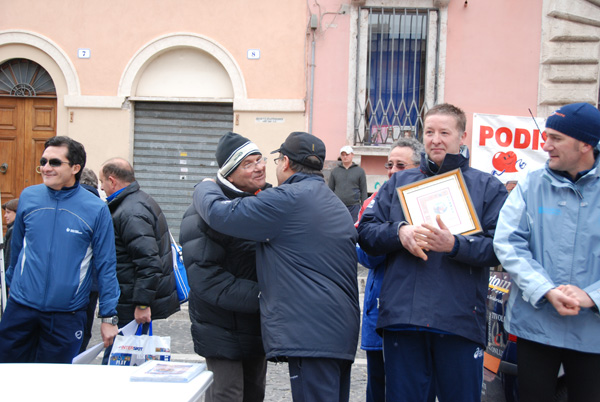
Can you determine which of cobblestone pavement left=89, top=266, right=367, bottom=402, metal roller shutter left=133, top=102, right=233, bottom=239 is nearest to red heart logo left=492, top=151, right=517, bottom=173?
metal roller shutter left=133, top=102, right=233, bottom=239

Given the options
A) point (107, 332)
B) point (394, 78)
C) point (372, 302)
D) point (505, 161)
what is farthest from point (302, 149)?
point (394, 78)

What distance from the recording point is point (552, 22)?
10.1m

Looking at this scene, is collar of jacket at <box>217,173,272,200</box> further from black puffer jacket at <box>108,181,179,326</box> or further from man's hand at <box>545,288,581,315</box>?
man's hand at <box>545,288,581,315</box>

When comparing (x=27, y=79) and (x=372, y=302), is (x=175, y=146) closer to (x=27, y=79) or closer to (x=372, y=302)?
(x=27, y=79)

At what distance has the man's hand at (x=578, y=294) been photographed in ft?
7.93

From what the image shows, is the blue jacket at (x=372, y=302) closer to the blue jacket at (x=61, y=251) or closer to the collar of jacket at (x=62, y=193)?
the blue jacket at (x=61, y=251)

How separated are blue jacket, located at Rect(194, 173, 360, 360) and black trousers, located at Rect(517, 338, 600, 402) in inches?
32.8

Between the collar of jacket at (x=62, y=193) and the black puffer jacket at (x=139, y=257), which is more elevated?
the collar of jacket at (x=62, y=193)

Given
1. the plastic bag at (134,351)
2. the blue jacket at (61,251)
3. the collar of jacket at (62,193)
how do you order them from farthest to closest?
Result: the plastic bag at (134,351), the collar of jacket at (62,193), the blue jacket at (61,251)

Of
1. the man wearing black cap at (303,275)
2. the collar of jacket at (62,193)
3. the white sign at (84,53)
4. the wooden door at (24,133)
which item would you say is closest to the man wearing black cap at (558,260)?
the man wearing black cap at (303,275)

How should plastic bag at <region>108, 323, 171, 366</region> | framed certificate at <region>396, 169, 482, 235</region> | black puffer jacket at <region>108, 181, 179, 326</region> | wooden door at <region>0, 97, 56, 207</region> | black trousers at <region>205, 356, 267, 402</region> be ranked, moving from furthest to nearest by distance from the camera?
1. wooden door at <region>0, 97, 56, 207</region>
2. black puffer jacket at <region>108, 181, 179, 326</region>
3. plastic bag at <region>108, 323, 171, 366</region>
4. black trousers at <region>205, 356, 267, 402</region>
5. framed certificate at <region>396, 169, 482, 235</region>

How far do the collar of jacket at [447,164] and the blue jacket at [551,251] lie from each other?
1.03 ft

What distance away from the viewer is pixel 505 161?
32.7 ft

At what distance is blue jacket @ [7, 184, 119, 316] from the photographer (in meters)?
3.31
